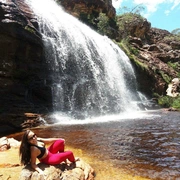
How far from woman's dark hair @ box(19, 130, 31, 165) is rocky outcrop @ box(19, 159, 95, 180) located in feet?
0.46

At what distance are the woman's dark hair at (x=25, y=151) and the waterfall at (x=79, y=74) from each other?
10610 millimetres

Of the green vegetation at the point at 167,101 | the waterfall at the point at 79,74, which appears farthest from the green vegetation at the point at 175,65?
the waterfall at the point at 79,74

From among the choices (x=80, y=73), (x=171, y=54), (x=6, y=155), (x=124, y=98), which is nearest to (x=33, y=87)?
(x=80, y=73)

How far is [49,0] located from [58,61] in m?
16.5

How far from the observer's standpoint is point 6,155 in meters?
6.44

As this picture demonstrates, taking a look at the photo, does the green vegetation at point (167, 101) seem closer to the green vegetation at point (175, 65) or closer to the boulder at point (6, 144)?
the green vegetation at point (175, 65)

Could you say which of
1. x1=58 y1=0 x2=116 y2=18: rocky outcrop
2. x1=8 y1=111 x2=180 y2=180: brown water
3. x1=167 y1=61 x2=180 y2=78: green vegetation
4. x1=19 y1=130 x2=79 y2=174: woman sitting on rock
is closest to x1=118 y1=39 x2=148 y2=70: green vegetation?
x1=58 y1=0 x2=116 y2=18: rocky outcrop

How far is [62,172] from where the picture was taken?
4.43m

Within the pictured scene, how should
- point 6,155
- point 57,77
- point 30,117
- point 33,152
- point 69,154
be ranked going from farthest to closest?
point 57,77
point 30,117
point 6,155
point 69,154
point 33,152

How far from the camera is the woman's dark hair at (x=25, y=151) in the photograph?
4.23 meters

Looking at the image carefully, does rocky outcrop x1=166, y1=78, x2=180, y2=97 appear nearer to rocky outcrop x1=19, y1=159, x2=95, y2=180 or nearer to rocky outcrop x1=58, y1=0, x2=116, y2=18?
rocky outcrop x1=58, y1=0, x2=116, y2=18

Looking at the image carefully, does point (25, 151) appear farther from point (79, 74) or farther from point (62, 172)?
point (79, 74)

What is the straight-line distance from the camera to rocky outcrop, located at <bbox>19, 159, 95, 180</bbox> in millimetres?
4074

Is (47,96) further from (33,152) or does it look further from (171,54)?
(171,54)
